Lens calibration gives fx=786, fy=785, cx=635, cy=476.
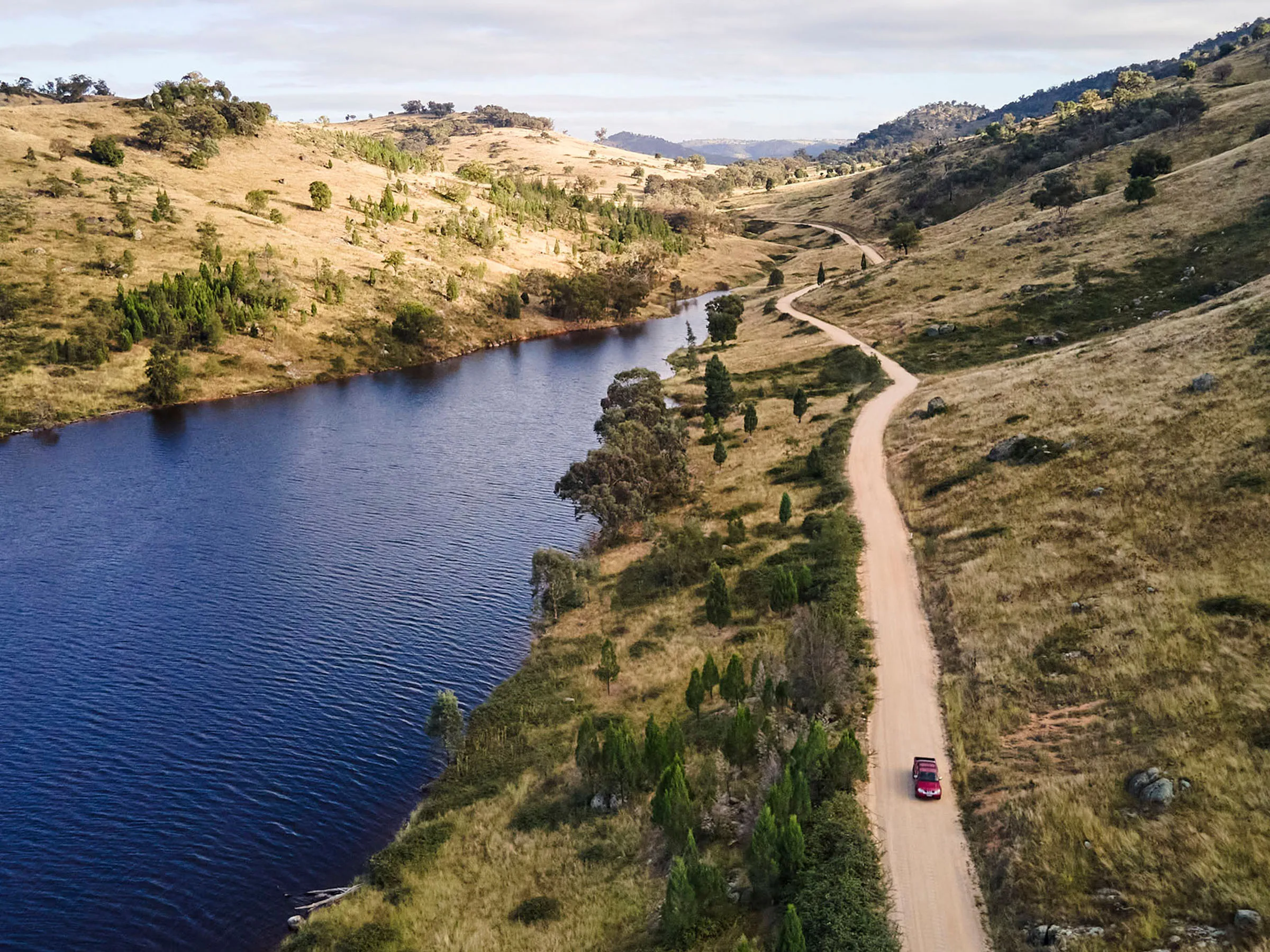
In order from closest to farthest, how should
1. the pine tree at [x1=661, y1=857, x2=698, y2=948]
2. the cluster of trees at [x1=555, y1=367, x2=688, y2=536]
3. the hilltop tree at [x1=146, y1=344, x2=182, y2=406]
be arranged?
1. the pine tree at [x1=661, y1=857, x2=698, y2=948]
2. the cluster of trees at [x1=555, y1=367, x2=688, y2=536]
3. the hilltop tree at [x1=146, y1=344, x2=182, y2=406]

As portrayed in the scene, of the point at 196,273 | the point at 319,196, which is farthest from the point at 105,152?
the point at 196,273

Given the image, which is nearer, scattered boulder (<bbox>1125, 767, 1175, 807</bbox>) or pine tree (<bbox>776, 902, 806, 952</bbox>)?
pine tree (<bbox>776, 902, 806, 952</bbox>)

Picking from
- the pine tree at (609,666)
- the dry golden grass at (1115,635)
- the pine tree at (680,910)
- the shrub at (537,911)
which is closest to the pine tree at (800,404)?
the dry golden grass at (1115,635)

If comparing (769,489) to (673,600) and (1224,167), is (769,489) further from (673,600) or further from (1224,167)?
(1224,167)

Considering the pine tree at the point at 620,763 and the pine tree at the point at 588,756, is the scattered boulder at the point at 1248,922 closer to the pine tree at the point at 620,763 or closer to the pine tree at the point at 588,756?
the pine tree at the point at 620,763

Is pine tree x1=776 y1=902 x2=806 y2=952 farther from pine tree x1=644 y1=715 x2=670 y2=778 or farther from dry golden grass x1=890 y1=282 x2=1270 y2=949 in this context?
pine tree x1=644 y1=715 x2=670 y2=778

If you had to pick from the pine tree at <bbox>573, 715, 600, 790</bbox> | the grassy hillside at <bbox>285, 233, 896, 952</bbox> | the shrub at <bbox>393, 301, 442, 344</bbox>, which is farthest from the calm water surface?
the shrub at <bbox>393, 301, 442, 344</bbox>
